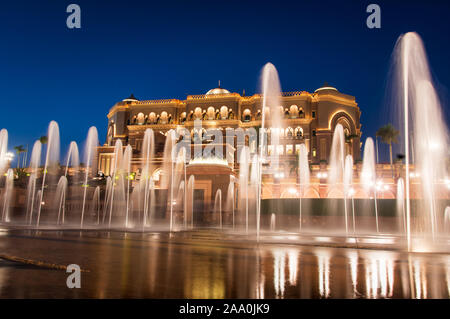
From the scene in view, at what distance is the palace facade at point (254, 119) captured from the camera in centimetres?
5947

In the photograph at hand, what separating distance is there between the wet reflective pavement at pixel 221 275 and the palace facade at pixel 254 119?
151ft

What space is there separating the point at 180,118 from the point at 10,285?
2526 inches

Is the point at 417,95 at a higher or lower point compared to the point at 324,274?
higher

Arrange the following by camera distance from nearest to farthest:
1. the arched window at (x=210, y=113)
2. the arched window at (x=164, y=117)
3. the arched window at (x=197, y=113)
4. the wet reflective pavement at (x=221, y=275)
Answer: the wet reflective pavement at (x=221, y=275) → the arched window at (x=210, y=113) → the arched window at (x=197, y=113) → the arched window at (x=164, y=117)

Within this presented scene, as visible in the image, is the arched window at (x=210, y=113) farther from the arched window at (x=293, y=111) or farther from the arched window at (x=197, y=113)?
the arched window at (x=293, y=111)

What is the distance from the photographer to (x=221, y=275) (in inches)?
261

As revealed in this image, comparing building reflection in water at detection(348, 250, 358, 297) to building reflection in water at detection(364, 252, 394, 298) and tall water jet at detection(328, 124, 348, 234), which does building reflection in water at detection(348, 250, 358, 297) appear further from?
tall water jet at detection(328, 124, 348, 234)

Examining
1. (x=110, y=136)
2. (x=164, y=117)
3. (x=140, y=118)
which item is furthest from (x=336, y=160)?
(x=110, y=136)

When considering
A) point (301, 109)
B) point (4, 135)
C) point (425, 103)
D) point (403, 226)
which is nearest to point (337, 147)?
point (301, 109)

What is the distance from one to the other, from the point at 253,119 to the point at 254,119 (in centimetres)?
35

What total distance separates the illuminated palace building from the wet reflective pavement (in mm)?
45259

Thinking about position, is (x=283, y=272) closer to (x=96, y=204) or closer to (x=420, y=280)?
(x=420, y=280)

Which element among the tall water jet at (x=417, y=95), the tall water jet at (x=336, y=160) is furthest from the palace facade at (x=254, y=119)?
the tall water jet at (x=417, y=95)
